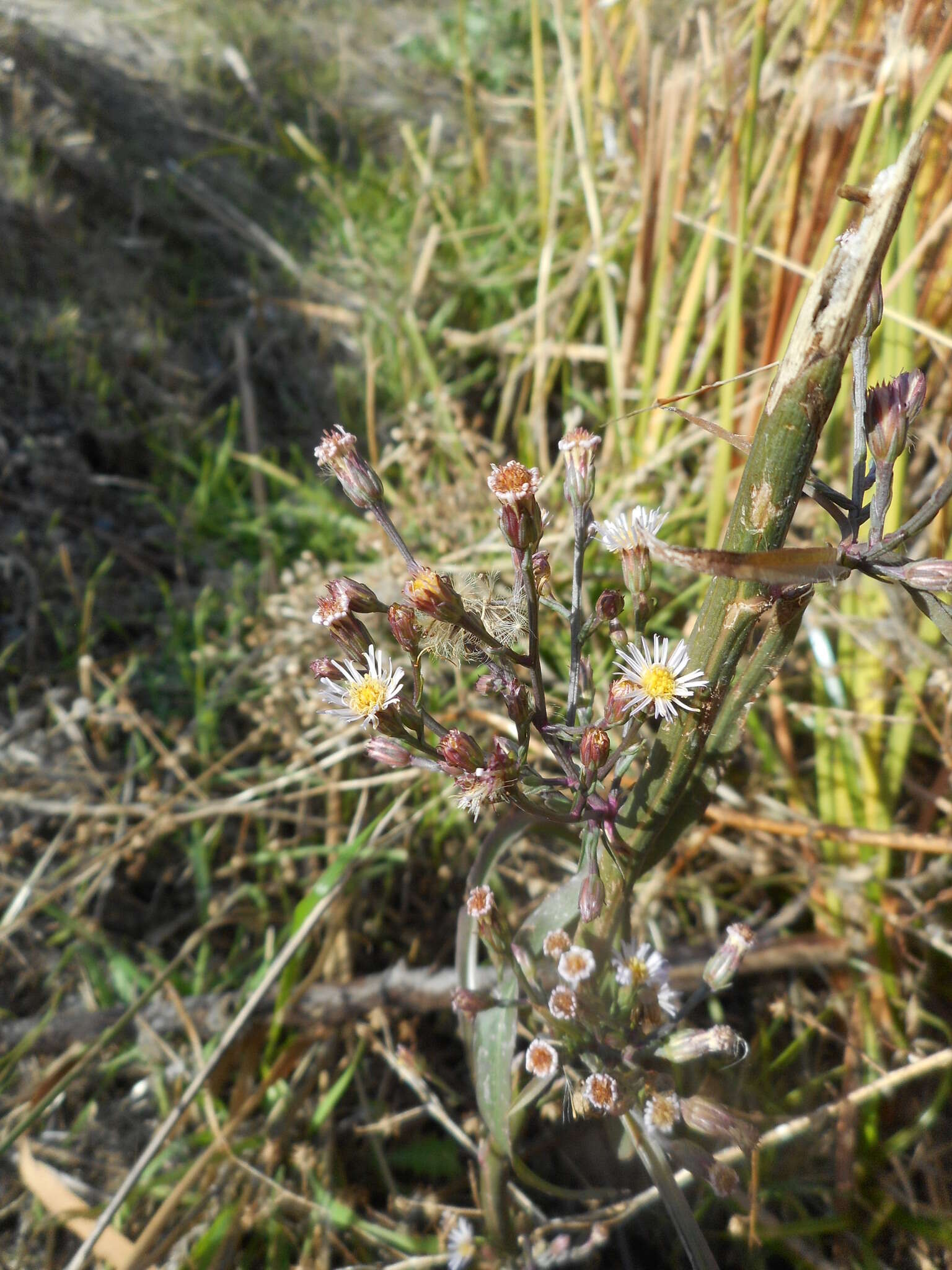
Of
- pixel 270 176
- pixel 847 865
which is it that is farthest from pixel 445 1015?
pixel 270 176

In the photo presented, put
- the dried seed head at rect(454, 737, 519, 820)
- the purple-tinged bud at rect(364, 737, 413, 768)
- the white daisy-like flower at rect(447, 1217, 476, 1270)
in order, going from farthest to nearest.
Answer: the white daisy-like flower at rect(447, 1217, 476, 1270)
the purple-tinged bud at rect(364, 737, 413, 768)
the dried seed head at rect(454, 737, 519, 820)

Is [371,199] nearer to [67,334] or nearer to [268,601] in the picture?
[67,334]

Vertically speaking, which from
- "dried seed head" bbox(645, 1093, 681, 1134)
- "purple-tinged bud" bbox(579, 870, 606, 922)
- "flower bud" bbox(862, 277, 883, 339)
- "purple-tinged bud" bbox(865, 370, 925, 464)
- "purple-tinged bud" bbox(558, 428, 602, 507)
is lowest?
"dried seed head" bbox(645, 1093, 681, 1134)

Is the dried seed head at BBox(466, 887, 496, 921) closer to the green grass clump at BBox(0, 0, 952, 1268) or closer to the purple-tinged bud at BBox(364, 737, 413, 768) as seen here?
the purple-tinged bud at BBox(364, 737, 413, 768)

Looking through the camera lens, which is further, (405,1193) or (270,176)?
(270,176)

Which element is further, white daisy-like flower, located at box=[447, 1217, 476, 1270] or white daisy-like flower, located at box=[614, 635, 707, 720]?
white daisy-like flower, located at box=[447, 1217, 476, 1270]

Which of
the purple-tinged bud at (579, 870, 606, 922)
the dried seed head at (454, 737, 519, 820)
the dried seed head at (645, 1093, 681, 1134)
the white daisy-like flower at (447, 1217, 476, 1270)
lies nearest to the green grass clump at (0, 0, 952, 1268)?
the white daisy-like flower at (447, 1217, 476, 1270)

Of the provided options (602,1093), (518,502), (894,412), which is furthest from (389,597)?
(894,412)

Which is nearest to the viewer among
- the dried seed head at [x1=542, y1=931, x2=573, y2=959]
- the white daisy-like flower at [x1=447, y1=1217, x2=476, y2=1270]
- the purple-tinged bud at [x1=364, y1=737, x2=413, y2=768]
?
the purple-tinged bud at [x1=364, y1=737, x2=413, y2=768]
